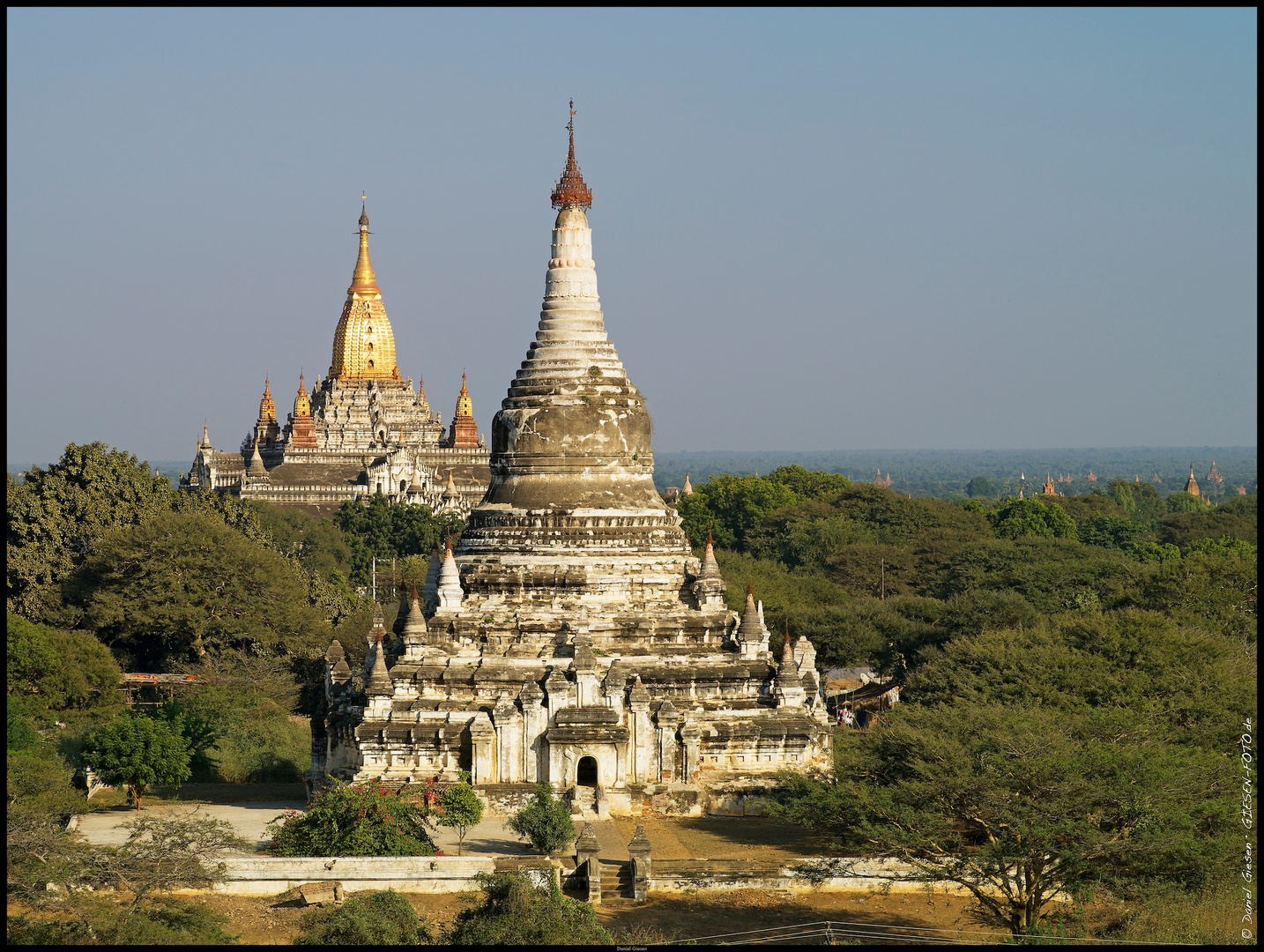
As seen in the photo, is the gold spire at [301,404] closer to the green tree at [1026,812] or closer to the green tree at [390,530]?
the green tree at [390,530]

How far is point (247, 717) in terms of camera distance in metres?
47.5

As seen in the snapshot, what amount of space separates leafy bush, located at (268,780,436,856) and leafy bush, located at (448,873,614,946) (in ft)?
13.4

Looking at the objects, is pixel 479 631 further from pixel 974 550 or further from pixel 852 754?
pixel 974 550

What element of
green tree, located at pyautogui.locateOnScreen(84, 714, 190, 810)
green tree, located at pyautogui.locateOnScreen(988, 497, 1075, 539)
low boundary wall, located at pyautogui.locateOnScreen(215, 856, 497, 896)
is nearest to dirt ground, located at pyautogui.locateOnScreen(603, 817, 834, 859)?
low boundary wall, located at pyautogui.locateOnScreen(215, 856, 497, 896)

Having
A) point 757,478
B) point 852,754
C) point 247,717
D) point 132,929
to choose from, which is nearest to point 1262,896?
point 852,754

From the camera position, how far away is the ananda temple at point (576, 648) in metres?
36.1

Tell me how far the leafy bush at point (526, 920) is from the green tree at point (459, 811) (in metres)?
5.20

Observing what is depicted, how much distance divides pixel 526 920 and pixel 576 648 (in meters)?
11.3

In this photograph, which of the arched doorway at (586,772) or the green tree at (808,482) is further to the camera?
the green tree at (808,482)

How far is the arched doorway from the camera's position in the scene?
3622cm

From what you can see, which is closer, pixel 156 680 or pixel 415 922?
pixel 415 922

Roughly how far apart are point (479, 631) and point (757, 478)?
6481cm

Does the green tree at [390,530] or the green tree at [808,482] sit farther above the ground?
the green tree at [808,482]

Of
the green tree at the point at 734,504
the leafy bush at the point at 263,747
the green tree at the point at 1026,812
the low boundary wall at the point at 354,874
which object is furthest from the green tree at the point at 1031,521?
the low boundary wall at the point at 354,874
